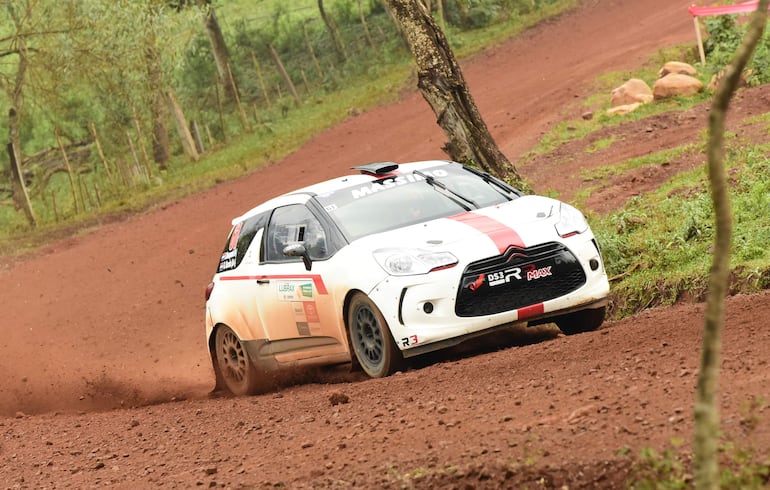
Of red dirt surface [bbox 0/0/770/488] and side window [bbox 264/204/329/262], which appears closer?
red dirt surface [bbox 0/0/770/488]

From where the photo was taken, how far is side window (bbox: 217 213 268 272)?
36.0 ft

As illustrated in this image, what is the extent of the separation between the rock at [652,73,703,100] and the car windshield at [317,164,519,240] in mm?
9665

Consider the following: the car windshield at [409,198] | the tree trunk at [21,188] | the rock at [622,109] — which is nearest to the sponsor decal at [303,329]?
the car windshield at [409,198]

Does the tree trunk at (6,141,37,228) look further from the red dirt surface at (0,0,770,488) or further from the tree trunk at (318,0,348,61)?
the tree trunk at (318,0,348,61)

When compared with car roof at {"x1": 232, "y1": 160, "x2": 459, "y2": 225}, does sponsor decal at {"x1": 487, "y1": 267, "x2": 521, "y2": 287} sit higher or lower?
lower

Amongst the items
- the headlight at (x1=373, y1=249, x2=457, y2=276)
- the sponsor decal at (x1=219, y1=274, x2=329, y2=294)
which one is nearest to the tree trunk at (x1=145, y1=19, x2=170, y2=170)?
the sponsor decal at (x1=219, y1=274, x2=329, y2=294)

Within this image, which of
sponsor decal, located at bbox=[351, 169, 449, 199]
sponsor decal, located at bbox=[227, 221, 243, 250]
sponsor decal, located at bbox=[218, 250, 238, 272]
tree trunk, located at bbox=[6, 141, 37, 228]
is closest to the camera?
sponsor decal, located at bbox=[351, 169, 449, 199]

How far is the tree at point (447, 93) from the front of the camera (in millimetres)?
13938

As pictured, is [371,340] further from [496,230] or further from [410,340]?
[496,230]

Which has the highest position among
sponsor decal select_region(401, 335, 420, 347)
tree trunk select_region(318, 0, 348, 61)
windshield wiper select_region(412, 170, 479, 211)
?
tree trunk select_region(318, 0, 348, 61)

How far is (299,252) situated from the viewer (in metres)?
9.73

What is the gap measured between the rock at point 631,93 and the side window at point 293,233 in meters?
11.1

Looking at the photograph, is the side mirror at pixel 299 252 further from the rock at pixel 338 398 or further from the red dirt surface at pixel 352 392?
the rock at pixel 338 398

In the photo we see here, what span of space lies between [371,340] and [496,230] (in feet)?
4.33
